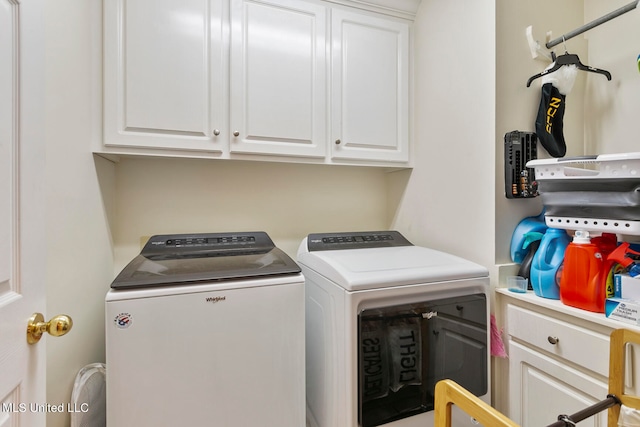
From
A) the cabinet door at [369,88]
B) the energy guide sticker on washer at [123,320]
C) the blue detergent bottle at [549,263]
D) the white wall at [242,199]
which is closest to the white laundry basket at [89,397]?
the energy guide sticker on washer at [123,320]

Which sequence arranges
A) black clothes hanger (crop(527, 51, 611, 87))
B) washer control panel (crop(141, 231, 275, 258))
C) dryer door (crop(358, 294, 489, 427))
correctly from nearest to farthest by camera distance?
dryer door (crop(358, 294, 489, 427)) < black clothes hanger (crop(527, 51, 611, 87)) < washer control panel (crop(141, 231, 275, 258))

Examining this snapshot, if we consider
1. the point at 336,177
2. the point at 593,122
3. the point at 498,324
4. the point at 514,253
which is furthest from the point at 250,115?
the point at 593,122

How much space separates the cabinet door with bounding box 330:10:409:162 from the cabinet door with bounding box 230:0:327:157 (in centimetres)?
9

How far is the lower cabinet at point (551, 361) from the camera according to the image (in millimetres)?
1034

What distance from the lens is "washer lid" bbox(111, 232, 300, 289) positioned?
1115 mm

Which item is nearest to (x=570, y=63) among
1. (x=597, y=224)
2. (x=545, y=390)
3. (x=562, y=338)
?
(x=597, y=224)

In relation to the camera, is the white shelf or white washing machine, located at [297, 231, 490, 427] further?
white washing machine, located at [297, 231, 490, 427]

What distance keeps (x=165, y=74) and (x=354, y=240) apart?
1288 millimetres

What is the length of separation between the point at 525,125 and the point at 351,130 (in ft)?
2.80

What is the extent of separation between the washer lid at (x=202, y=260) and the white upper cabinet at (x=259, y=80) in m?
0.46

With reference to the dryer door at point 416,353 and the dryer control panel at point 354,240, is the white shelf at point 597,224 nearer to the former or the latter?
the dryer door at point 416,353

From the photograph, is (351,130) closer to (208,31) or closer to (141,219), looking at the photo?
(208,31)

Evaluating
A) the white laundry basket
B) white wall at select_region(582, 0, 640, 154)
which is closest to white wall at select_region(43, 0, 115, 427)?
the white laundry basket

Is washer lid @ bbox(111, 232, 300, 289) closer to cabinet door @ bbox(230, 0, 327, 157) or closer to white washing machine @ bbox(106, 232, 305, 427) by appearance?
white washing machine @ bbox(106, 232, 305, 427)
